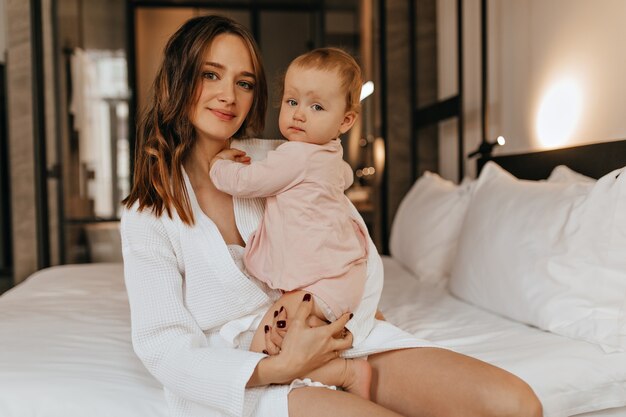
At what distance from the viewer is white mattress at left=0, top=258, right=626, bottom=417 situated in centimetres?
115

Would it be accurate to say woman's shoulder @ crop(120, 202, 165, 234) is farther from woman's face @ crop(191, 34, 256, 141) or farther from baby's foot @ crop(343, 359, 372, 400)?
baby's foot @ crop(343, 359, 372, 400)

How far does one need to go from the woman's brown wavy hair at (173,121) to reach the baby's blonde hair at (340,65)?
189 mm

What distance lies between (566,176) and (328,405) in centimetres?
116

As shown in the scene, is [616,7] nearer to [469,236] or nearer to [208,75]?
[469,236]

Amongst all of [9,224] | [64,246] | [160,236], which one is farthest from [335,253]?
[9,224]

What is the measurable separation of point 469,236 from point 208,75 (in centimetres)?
100

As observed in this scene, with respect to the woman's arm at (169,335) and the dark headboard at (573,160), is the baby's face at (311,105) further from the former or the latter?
the dark headboard at (573,160)

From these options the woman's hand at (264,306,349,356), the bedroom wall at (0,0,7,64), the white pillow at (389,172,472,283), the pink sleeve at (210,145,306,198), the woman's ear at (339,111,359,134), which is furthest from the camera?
the bedroom wall at (0,0,7,64)

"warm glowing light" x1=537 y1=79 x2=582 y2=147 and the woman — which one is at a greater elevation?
"warm glowing light" x1=537 y1=79 x2=582 y2=147

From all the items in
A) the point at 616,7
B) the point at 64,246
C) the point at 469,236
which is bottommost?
→ the point at 64,246

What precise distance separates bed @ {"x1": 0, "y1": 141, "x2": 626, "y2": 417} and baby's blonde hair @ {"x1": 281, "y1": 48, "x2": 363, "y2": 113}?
2.17 feet

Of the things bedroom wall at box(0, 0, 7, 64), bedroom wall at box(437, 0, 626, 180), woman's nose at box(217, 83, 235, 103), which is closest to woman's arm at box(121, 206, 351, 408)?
woman's nose at box(217, 83, 235, 103)

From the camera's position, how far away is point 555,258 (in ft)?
4.85

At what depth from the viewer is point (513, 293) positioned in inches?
62.6
